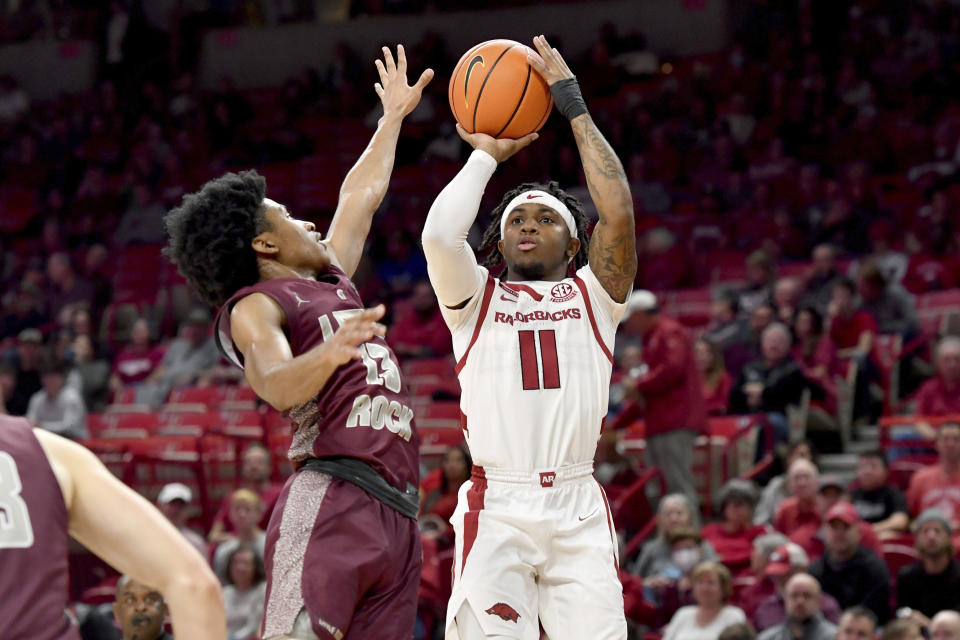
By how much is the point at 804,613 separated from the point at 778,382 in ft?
10.7

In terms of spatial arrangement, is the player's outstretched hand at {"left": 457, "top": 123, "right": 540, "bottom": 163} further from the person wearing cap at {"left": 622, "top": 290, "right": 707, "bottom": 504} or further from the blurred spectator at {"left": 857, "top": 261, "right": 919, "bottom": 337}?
the blurred spectator at {"left": 857, "top": 261, "right": 919, "bottom": 337}

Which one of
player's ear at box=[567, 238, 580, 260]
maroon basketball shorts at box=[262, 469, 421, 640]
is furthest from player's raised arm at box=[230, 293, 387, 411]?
player's ear at box=[567, 238, 580, 260]

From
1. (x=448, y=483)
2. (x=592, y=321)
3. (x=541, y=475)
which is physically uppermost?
(x=592, y=321)

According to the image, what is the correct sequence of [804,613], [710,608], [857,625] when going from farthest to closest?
[710,608]
[804,613]
[857,625]

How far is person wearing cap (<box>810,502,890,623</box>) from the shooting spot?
827 cm

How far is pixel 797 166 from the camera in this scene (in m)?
15.1

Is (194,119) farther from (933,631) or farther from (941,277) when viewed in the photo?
(933,631)

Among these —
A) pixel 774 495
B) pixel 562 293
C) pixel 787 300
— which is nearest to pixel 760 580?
pixel 774 495

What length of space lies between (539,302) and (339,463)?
1037mm

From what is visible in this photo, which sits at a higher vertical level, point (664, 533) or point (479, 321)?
point (479, 321)

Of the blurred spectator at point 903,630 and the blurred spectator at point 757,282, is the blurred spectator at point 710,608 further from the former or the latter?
the blurred spectator at point 757,282

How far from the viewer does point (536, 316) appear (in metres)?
4.90

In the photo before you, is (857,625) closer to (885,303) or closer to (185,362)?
(885,303)

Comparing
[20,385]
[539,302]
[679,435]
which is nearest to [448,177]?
[20,385]
